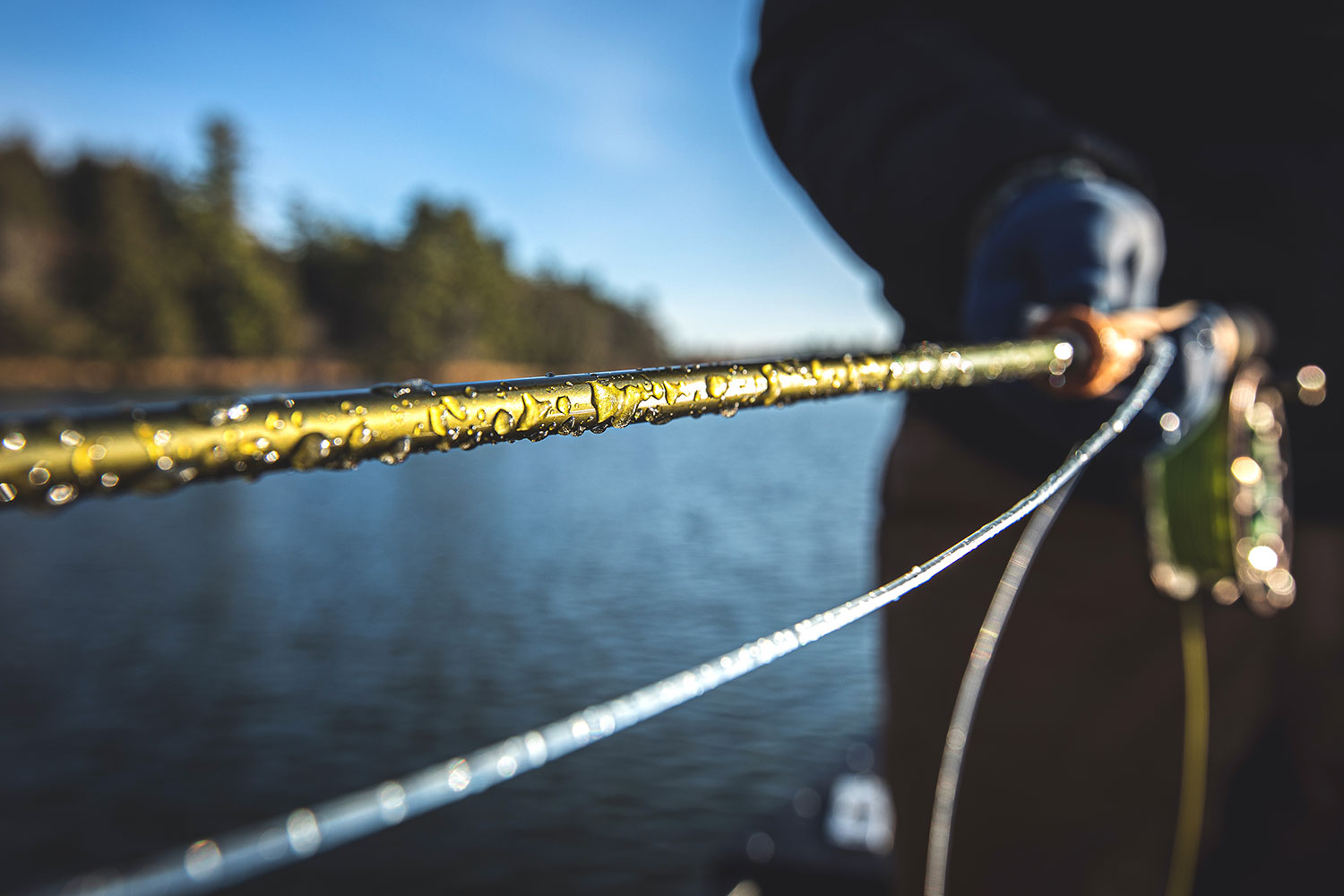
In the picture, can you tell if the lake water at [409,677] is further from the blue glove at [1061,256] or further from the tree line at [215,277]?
the tree line at [215,277]

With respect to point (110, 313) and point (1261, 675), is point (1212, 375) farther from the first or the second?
point (110, 313)

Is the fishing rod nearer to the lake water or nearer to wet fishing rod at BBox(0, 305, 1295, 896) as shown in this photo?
wet fishing rod at BBox(0, 305, 1295, 896)

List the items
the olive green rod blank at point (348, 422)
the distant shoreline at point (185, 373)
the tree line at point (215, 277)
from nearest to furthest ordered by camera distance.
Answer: the olive green rod blank at point (348, 422)
the distant shoreline at point (185, 373)
the tree line at point (215, 277)

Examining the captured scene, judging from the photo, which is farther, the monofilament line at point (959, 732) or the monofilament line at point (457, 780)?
the monofilament line at point (959, 732)

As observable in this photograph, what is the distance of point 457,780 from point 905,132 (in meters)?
1.44

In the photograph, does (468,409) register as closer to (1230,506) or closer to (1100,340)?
(1100,340)

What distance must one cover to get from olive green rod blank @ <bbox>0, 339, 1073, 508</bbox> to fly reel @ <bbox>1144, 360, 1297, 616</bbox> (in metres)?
1.32

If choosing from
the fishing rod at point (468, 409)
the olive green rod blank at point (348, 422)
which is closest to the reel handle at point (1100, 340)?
the fishing rod at point (468, 409)

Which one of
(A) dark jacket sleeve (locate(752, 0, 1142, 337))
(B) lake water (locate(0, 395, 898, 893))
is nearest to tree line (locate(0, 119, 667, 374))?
(B) lake water (locate(0, 395, 898, 893))

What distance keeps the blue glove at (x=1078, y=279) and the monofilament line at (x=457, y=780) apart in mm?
421

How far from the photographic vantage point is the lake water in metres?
9.99

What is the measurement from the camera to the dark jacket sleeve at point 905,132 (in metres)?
1.56

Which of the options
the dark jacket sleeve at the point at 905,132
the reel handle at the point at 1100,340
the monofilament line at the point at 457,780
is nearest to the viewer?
the monofilament line at the point at 457,780

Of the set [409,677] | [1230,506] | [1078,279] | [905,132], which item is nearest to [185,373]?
[409,677]
